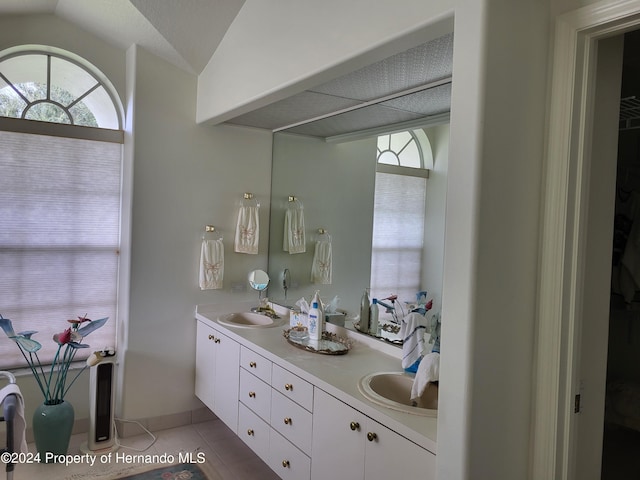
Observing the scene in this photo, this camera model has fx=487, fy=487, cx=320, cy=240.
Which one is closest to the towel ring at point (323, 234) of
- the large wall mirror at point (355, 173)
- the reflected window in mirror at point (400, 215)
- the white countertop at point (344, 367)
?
the large wall mirror at point (355, 173)

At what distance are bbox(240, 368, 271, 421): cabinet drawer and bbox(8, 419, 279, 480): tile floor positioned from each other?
46 centimetres

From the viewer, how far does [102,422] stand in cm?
314

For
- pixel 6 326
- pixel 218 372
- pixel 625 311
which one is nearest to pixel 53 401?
pixel 6 326

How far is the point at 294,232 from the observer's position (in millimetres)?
3553

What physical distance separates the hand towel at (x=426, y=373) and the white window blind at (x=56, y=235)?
96.5 inches

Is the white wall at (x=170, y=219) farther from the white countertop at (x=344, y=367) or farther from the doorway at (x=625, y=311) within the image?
the doorway at (x=625, y=311)

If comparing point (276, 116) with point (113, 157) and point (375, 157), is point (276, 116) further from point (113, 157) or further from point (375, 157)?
point (113, 157)

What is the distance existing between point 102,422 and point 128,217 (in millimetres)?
1341

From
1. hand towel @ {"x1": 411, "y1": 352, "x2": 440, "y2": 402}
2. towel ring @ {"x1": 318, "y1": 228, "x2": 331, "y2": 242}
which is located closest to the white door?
hand towel @ {"x1": 411, "y1": 352, "x2": 440, "y2": 402}

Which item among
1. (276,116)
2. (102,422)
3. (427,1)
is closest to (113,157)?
(276,116)

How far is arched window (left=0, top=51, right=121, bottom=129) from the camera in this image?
3158mm

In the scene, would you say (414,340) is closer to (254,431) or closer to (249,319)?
(254,431)

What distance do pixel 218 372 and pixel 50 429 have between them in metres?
1.01

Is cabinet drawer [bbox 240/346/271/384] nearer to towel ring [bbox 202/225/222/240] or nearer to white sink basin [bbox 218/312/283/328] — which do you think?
white sink basin [bbox 218/312/283/328]
